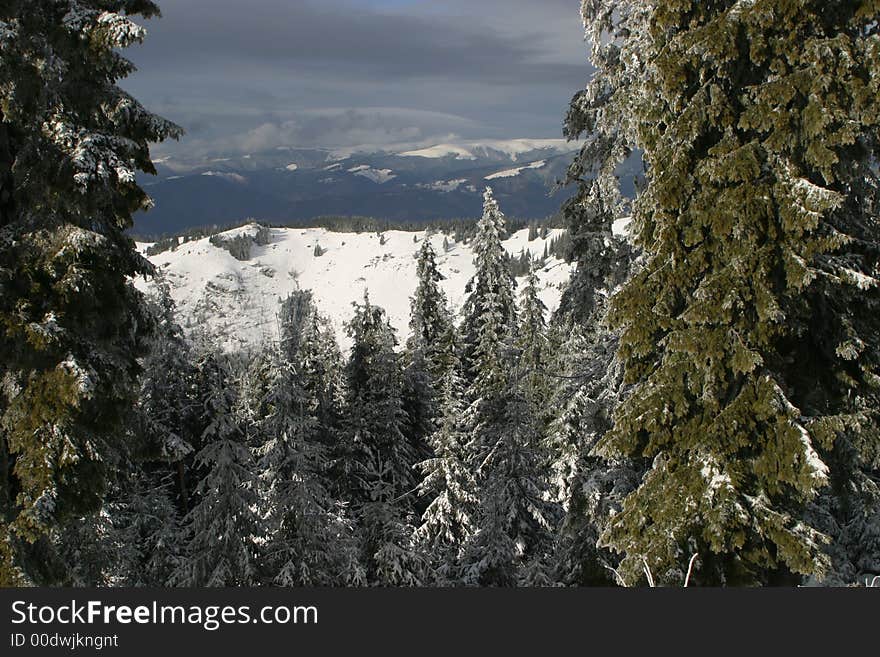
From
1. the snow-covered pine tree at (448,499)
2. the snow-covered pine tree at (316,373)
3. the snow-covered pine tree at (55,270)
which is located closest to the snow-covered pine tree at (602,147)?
the snow-covered pine tree at (55,270)

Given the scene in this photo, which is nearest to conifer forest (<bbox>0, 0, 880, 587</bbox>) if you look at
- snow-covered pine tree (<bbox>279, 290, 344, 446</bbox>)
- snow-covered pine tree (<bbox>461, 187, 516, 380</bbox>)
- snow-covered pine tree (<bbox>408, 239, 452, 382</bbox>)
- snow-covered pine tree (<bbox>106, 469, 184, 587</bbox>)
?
snow-covered pine tree (<bbox>106, 469, 184, 587</bbox>)

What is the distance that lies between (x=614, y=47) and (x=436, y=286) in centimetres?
2731

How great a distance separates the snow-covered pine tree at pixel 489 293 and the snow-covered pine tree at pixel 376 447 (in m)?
5.18

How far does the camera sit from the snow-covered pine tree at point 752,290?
858 cm

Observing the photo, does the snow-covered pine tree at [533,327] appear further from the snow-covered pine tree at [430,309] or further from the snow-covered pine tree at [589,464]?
the snow-covered pine tree at [589,464]

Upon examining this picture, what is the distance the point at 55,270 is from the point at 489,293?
28335mm

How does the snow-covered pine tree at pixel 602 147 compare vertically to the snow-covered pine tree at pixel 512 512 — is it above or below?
above

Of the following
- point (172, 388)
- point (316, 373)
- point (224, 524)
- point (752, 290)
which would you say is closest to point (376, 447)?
point (316, 373)

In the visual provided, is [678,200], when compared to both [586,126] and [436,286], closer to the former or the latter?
[586,126]

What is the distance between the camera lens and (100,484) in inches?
377

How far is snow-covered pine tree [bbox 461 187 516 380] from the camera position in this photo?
35.2m

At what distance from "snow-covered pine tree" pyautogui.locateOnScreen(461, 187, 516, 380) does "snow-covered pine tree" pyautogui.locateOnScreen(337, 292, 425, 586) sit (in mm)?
5175

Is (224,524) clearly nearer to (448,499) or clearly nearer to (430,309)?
(448,499)

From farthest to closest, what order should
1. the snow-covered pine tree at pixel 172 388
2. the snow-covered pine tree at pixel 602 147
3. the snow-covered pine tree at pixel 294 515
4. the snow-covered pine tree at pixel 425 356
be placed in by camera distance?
the snow-covered pine tree at pixel 425 356, the snow-covered pine tree at pixel 172 388, the snow-covered pine tree at pixel 294 515, the snow-covered pine tree at pixel 602 147
